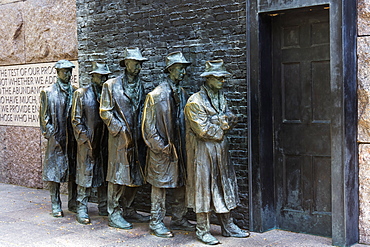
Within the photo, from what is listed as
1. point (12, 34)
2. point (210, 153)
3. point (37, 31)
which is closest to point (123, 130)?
point (210, 153)

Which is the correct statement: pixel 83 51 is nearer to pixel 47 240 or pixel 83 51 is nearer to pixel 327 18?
pixel 47 240

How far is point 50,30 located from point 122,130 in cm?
371

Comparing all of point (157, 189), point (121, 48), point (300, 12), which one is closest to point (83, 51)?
point (121, 48)

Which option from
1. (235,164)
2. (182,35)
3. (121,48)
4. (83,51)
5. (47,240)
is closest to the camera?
(47,240)

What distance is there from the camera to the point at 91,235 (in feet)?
23.8

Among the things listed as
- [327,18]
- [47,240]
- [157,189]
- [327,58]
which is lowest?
[47,240]

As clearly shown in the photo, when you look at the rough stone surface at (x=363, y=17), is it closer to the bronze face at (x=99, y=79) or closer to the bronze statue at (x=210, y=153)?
the bronze statue at (x=210, y=153)

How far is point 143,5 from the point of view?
849cm

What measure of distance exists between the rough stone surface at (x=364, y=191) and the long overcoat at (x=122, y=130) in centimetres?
285

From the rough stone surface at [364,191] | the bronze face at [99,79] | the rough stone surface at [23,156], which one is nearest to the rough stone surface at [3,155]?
the rough stone surface at [23,156]

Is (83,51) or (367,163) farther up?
(83,51)

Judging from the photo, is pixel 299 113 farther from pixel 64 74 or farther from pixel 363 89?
pixel 64 74

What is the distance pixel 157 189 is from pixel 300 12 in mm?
2831

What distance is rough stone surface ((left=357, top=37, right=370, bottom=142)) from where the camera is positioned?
21.1ft
